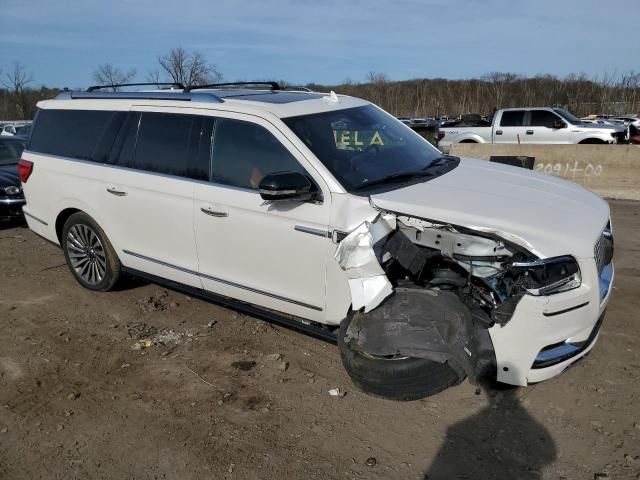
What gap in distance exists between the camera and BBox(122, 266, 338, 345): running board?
400cm

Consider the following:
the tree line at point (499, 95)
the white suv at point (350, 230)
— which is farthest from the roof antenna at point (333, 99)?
the tree line at point (499, 95)

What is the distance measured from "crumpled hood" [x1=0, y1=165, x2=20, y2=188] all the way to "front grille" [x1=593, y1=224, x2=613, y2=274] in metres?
9.03

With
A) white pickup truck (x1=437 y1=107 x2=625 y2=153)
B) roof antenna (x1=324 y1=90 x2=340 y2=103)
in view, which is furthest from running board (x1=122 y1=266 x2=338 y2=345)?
white pickup truck (x1=437 y1=107 x2=625 y2=153)

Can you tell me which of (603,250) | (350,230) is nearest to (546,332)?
(603,250)

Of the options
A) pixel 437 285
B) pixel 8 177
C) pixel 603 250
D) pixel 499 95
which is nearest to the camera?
pixel 437 285

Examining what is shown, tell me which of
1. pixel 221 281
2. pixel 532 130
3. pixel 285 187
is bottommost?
pixel 221 281

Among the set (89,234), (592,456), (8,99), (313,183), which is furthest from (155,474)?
(8,99)

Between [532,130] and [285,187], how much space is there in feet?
48.6

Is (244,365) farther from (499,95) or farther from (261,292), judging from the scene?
(499,95)

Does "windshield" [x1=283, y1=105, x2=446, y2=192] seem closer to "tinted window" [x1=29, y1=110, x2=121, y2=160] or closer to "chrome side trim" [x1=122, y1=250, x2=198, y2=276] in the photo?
"chrome side trim" [x1=122, y1=250, x2=198, y2=276]

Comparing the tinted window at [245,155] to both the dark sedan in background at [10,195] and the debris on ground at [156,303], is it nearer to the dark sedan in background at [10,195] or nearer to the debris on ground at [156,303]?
the debris on ground at [156,303]

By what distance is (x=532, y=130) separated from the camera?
1664cm

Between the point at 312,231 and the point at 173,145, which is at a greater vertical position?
the point at 173,145

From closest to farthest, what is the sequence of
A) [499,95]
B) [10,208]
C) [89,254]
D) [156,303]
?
[156,303]
[89,254]
[10,208]
[499,95]
